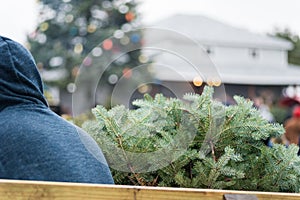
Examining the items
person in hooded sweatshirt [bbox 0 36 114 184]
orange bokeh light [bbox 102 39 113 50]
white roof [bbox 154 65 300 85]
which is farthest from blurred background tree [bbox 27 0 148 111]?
person in hooded sweatshirt [bbox 0 36 114 184]

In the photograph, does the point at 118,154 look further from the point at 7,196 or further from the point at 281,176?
the point at 7,196

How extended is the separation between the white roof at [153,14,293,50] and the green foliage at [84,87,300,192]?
2401 centimetres

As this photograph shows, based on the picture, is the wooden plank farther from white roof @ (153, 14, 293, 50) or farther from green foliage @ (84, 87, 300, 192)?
white roof @ (153, 14, 293, 50)

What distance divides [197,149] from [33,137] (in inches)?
25.7

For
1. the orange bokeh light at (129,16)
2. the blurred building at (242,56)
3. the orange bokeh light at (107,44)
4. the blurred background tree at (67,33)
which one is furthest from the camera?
the blurred building at (242,56)

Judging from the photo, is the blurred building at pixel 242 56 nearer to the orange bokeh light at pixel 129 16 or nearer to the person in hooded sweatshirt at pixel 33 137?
the orange bokeh light at pixel 129 16

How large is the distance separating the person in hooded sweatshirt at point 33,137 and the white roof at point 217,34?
2425 centimetres

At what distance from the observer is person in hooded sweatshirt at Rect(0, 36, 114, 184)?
190cm

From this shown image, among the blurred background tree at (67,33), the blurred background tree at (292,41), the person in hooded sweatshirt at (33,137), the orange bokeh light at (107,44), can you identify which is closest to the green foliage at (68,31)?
the blurred background tree at (67,33)

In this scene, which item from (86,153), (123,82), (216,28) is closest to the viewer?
(86,153)

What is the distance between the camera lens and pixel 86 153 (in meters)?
2.04

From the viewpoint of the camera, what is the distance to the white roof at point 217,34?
27.9m

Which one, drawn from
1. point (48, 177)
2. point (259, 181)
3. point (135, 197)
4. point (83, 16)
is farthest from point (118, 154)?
point (83, 16)

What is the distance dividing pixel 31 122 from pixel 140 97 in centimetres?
75
